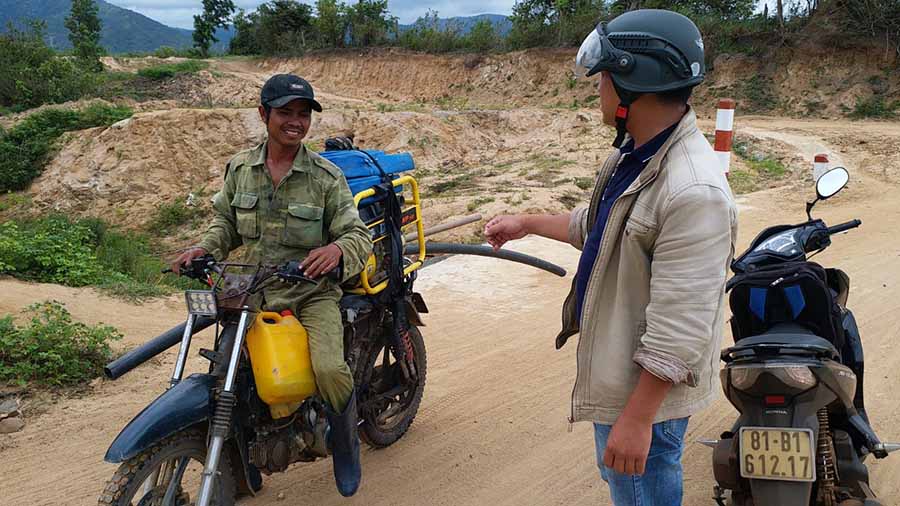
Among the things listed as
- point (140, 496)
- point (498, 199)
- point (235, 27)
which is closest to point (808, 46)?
point (498, 199)

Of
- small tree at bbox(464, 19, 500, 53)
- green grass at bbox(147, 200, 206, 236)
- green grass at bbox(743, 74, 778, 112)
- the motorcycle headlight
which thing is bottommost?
green grass at bbox(147, 200, 206, 236)

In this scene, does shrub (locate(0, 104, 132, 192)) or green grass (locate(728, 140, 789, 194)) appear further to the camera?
shrub (locate(0, 104, 132, 192))

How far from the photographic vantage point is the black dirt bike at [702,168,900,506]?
8.00ft

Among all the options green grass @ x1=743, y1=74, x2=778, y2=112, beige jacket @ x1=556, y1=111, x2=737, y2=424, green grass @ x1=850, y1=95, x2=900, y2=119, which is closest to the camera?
beige jacket @ x1=556, y1=111, x2=737, y2=424

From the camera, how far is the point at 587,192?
11.0m

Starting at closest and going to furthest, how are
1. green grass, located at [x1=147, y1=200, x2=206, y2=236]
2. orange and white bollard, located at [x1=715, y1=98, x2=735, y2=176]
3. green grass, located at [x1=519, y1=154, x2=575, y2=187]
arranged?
orange and white bollard, located at [x1=715, y1=98, x2=735, y2=176], green grass, located at [x1=519, y1=154, x2=575, y2=187], green grass, located at [x1=147, y1=200, x2=206, y2=236]

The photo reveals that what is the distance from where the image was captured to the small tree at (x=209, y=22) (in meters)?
44.3

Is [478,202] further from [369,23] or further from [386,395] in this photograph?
[369,23]

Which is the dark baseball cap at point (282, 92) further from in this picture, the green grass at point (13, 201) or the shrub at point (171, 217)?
the green grass at point (13, 201)

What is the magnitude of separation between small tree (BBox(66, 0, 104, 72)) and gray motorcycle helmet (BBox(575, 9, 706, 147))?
103ft

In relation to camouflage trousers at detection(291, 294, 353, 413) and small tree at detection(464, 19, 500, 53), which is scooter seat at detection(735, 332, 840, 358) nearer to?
camouflage trousers at detection(291, 294, 353, 413)

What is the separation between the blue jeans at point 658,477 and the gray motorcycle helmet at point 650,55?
1012 mm

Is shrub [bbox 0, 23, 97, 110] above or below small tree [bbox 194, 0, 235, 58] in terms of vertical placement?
below

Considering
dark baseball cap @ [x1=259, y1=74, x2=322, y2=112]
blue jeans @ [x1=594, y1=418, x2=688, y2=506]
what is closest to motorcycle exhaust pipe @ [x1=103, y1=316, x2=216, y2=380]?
dark baseball cap @ [x1=259, y1=74, x2=322, y2=112]
